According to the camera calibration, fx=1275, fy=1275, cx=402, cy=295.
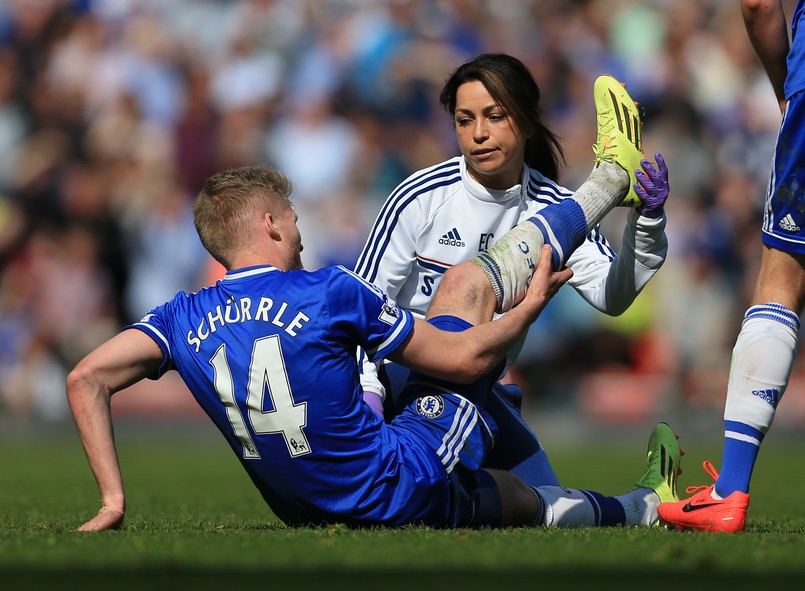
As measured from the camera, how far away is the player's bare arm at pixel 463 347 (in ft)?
15.5

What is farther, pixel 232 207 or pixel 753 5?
pixel 753 5

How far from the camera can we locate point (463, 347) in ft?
15.6

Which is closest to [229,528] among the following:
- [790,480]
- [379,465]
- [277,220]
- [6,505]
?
[379,465]

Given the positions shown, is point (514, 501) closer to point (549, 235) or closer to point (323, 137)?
point (549, 235)

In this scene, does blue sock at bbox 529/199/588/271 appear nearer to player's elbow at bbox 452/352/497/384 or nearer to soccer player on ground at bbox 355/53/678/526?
soccer player on ground at bbox 355/53/678/526

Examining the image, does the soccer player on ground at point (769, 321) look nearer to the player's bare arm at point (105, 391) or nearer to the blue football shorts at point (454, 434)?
the blue football shorts at point (454, 434)

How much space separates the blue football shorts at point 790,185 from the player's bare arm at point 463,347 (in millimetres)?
1009

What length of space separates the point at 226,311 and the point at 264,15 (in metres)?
11.7

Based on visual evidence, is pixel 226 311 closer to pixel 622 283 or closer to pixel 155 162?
pixel 622 283

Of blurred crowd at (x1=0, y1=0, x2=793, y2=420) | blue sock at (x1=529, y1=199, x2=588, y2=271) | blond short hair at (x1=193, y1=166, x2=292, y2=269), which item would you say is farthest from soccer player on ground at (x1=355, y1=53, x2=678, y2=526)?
blurred crowd at (x1=0, y1=0, x2=793, y2=420)

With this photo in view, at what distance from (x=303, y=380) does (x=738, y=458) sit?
67.6 inches

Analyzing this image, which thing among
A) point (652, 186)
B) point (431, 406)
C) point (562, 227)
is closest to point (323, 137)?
point (652, 186)

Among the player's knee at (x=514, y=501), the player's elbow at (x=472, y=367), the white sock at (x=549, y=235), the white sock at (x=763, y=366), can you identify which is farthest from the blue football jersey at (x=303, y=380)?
the white sock at (x=763, y=366)

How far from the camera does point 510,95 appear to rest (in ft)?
20.1
